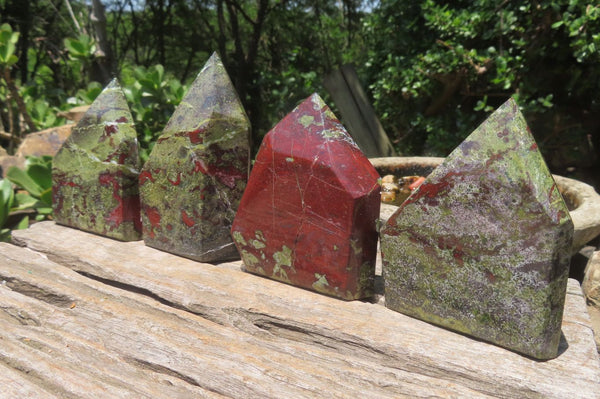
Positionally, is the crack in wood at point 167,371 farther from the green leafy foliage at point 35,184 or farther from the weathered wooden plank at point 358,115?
the weathered wooden plank at point 358,115

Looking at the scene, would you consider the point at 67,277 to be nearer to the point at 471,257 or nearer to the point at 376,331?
the point at 376,331

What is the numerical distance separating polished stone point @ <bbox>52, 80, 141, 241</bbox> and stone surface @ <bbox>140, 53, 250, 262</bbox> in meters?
0.17

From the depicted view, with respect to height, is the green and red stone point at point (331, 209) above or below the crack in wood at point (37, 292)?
above

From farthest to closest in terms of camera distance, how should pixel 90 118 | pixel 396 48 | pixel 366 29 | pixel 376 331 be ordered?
pixel 366 29 < pixel 396 48 < pixel 90 118 < pixel 376 331

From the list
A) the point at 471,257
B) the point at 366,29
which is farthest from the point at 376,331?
the point at 366,29

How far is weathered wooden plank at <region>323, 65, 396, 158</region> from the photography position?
3.97 metres

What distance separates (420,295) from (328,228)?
31 centimetres

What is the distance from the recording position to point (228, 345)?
1412 mm

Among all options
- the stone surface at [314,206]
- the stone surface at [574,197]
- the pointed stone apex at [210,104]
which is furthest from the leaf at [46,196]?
the stone surface at [574,197]

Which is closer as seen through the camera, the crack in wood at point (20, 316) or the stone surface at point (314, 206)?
the stone surface at point (314, 206)

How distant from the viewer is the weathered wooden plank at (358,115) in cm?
397

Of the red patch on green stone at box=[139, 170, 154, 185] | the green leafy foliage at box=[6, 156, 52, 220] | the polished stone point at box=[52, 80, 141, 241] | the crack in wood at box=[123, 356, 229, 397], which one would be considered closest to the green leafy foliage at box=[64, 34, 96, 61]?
the green leafy foliage at box=[6, 156, 52, 220]

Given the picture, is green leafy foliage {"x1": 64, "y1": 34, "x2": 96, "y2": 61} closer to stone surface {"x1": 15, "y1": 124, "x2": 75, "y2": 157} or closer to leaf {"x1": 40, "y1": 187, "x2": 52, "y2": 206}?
stone surface {"x1": 15, "y1": 124, "x2": 75, "y2": 157}

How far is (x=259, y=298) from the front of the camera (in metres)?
1.53
